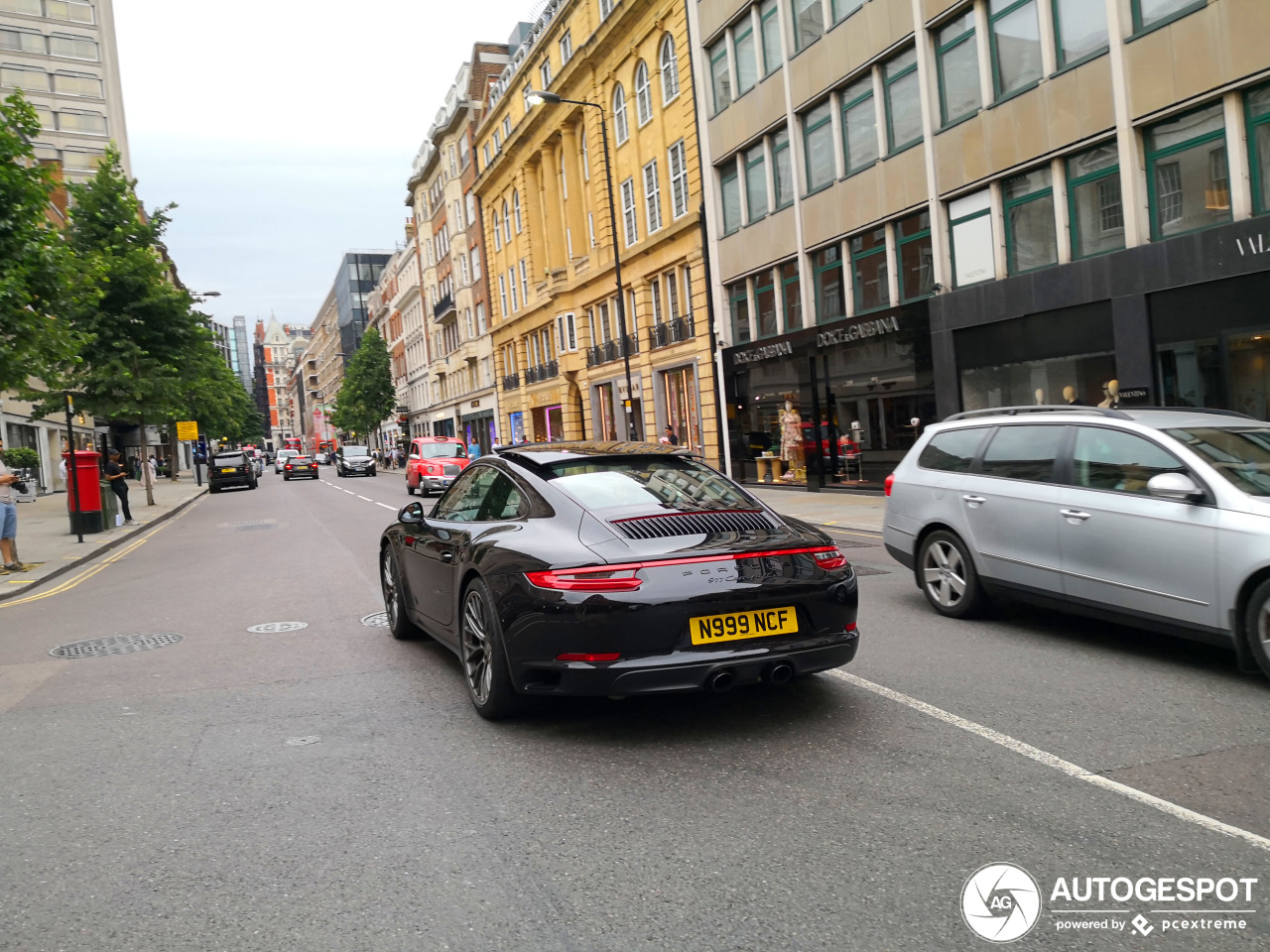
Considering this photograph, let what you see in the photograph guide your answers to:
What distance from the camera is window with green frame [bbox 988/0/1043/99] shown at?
55.1 ft

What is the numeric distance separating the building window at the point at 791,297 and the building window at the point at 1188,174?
9.45 m

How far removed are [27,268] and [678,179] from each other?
19.2 metres

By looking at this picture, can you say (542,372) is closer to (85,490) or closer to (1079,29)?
(85,490)

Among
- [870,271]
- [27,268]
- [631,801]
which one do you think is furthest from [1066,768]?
[870,271]

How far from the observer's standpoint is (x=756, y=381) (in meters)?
25.8

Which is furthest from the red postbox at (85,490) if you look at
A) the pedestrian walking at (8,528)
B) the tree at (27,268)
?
the pedestrian walking at (8,528)

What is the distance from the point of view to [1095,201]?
1598 centimetres

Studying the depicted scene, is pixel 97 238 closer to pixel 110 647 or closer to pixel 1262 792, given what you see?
pixel 110 647

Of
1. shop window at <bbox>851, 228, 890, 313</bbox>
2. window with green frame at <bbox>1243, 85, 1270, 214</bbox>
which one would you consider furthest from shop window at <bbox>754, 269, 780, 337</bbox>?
window with green frame at <bbox>1243, 85, 1270, 214</bbox>

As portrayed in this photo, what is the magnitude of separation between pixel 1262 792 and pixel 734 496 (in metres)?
2.78

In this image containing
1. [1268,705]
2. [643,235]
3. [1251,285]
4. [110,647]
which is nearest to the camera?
[1268,705]

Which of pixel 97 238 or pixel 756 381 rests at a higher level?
pixel 97 238

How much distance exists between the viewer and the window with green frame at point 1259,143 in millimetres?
13469

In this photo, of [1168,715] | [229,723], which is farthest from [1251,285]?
[229,723]
